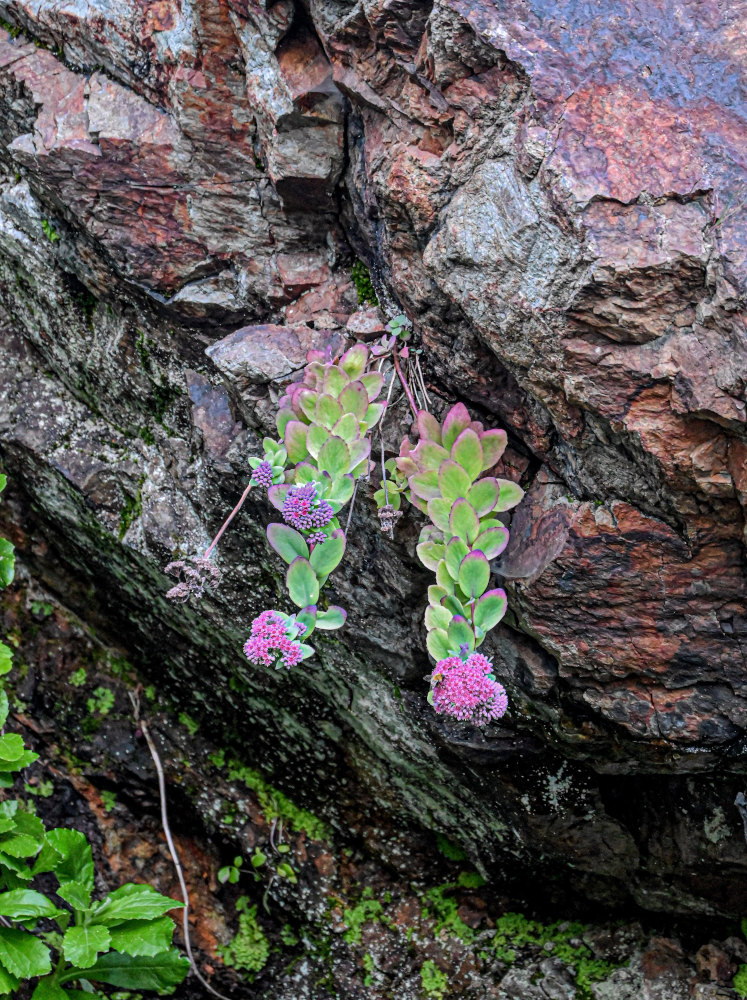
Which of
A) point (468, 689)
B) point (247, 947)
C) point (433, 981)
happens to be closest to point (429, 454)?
point (468, 689)

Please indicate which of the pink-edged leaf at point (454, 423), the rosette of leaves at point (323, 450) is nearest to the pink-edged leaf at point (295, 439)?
the rosette of leaves at point (323, 450)

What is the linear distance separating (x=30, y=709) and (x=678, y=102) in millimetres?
2823

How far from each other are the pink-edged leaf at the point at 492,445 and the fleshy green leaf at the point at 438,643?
1.32ft

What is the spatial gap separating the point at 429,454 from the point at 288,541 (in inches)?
15.3

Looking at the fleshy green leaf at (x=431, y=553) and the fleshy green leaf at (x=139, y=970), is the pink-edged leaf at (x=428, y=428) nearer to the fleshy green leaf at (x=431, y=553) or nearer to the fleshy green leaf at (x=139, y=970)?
the fleshy green leaf at (x=431, y=553)

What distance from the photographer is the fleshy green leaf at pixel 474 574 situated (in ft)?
5.75

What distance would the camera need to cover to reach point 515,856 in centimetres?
254

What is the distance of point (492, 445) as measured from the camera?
6.23ft

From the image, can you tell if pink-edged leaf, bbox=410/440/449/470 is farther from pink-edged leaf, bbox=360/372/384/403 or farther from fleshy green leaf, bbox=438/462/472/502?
pink-edged leaf, bbox=360/372/384/403

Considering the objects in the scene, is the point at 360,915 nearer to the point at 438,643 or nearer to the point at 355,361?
the point at 438,643

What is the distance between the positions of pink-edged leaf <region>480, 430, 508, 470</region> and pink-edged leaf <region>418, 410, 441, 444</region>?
12 centimetres

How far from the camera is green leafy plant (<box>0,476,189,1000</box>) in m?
2.33

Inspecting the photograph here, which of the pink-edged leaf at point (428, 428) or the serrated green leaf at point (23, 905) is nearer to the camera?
the pink-edged leaf at point (428, 428)

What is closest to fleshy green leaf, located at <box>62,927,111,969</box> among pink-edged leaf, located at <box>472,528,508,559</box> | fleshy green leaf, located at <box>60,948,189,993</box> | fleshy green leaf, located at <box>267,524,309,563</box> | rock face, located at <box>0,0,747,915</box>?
fleshy green leaf, located at <box>60,948,189,993</box>
